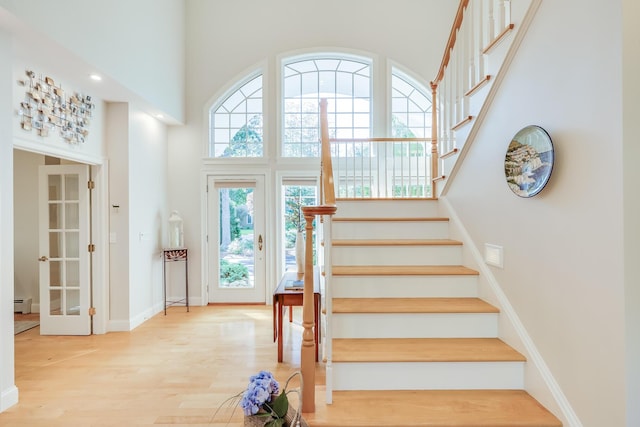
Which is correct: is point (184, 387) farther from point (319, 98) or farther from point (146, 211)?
point (319, 98)

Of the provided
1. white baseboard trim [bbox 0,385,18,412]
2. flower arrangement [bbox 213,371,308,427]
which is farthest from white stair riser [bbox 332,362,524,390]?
white baseboard trim [bbox 0,385,18,412]

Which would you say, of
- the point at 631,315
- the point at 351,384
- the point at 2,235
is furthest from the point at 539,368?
the point at 2,235

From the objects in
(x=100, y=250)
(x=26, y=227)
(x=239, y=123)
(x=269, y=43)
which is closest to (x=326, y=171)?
(x=100, y=250)

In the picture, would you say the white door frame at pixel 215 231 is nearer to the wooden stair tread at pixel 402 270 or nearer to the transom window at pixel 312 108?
the transom window at pixel 312 108

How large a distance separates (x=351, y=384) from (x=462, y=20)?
3.04 metres

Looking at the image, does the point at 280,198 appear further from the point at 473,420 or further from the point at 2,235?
the point at 473,420

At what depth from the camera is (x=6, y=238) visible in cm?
264

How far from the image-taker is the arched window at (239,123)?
5621 mm

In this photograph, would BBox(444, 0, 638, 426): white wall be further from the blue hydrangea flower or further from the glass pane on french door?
the glass pane on french door

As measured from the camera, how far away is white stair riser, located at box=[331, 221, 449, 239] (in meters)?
3.20

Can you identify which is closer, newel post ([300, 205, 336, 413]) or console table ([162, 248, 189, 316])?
newel post ([300, 205, 336, 413])

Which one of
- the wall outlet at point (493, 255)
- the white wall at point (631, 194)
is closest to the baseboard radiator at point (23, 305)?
Result: the wall outlet at point (493, 255)

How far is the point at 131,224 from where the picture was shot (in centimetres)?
441

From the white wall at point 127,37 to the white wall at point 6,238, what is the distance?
0.37m
